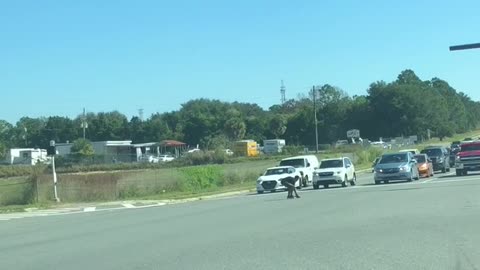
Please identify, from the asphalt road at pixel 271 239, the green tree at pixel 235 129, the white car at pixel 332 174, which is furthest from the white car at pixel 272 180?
the green tree at pixel 235 129

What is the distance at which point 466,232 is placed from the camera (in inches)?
564

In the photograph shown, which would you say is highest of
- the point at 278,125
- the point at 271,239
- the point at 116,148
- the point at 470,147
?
the point at 278,125

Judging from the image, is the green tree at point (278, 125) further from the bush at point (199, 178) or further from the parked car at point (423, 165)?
the parked car at point (423, 165)

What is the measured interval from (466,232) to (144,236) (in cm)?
748

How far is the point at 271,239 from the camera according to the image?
14.6 m

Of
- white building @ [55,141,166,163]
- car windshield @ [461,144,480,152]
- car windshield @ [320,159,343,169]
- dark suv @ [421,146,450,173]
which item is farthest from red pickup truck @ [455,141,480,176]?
white building @ [55,141,166,163]

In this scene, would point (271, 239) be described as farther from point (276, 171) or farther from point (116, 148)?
point (116, 148)

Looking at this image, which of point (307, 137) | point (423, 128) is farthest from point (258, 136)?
point (423, 128)

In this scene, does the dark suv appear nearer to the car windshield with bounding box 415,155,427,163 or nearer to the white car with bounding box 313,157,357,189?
the car windshield with bounding box 415,155,427,163

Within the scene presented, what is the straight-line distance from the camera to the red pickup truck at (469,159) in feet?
137

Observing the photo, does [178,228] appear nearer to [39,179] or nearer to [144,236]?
[144,236]

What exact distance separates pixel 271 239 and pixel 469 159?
1193 inches

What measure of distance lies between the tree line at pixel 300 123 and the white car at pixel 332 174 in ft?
242

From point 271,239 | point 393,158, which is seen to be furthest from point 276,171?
point 271,239
